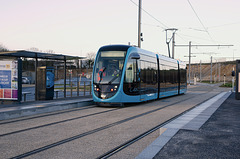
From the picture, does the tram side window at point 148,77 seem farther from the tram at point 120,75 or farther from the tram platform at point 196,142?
the tram platform at point 196,142

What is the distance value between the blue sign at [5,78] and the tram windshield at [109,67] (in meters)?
3.82

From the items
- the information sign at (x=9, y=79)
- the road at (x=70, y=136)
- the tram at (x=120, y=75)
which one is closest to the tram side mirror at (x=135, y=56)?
the tram at (x=120, y=75)

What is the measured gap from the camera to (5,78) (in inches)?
520

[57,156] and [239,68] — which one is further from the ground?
[239,68]

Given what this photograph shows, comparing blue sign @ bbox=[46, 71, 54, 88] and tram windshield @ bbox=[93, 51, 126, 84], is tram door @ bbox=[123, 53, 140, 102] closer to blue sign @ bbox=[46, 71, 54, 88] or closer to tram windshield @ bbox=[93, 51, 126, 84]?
tram windshield @ bbox=[93, 51, 126, 84]

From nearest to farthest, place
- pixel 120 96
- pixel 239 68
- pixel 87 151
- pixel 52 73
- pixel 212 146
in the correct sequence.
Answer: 1. pixel 87 151
2. pixel 212 146
3. pixel 120 96
4. pixel 52 73
5. pixel 239 68

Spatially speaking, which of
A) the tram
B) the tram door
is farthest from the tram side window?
the tram door

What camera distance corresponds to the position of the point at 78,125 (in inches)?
343

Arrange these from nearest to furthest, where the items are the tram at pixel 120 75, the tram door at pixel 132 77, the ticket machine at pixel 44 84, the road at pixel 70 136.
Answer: the road at pixel 70 136, the tram at pixel 120 75, the tram door at pixel 132 77, the ticket machine at pixel 44 84

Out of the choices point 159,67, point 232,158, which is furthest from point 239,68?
point 232,158

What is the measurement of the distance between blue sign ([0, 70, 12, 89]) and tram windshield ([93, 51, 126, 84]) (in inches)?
150

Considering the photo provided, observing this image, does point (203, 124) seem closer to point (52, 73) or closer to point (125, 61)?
point (125, 61)

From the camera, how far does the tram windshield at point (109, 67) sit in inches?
542

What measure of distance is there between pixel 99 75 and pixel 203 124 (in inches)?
248
